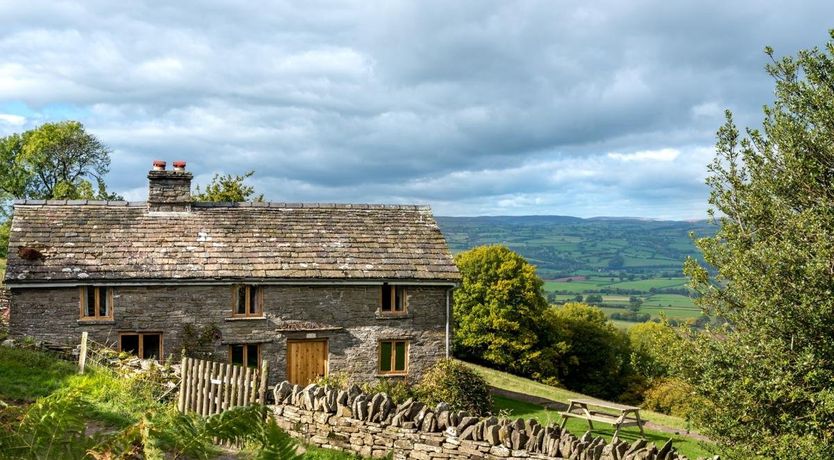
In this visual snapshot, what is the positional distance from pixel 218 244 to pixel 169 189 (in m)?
3.37

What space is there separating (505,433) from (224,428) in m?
8.64

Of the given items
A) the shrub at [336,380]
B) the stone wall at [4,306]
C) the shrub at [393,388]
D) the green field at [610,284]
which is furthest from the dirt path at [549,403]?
the green field at [610,284]

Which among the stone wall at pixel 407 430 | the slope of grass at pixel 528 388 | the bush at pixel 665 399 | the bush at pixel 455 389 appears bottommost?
the bush at pixel 665 399

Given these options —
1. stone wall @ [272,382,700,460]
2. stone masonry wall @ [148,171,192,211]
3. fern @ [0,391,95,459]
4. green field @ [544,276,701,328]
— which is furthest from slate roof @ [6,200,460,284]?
green field @ [544,276,701,328]

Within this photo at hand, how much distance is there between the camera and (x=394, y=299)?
961 inches

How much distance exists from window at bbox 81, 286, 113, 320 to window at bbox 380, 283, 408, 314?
29.4 ft

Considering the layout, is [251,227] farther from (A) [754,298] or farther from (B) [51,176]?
(B) [51,176]

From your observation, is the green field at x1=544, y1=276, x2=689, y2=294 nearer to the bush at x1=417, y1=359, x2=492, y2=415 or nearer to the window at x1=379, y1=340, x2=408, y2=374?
the window at x1=379, y1=340, x2=408, y2=374

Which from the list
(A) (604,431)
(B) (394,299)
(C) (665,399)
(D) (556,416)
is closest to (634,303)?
(C) (665,399)

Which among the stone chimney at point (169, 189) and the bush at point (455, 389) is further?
the stone chimney at point (169, 189)

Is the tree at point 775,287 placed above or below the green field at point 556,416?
above

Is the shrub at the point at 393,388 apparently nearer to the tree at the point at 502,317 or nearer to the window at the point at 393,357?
the window at the point at 393,357

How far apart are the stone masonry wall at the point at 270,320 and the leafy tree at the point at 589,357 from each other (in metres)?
25.9

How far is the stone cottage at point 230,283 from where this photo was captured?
22.0 metres
